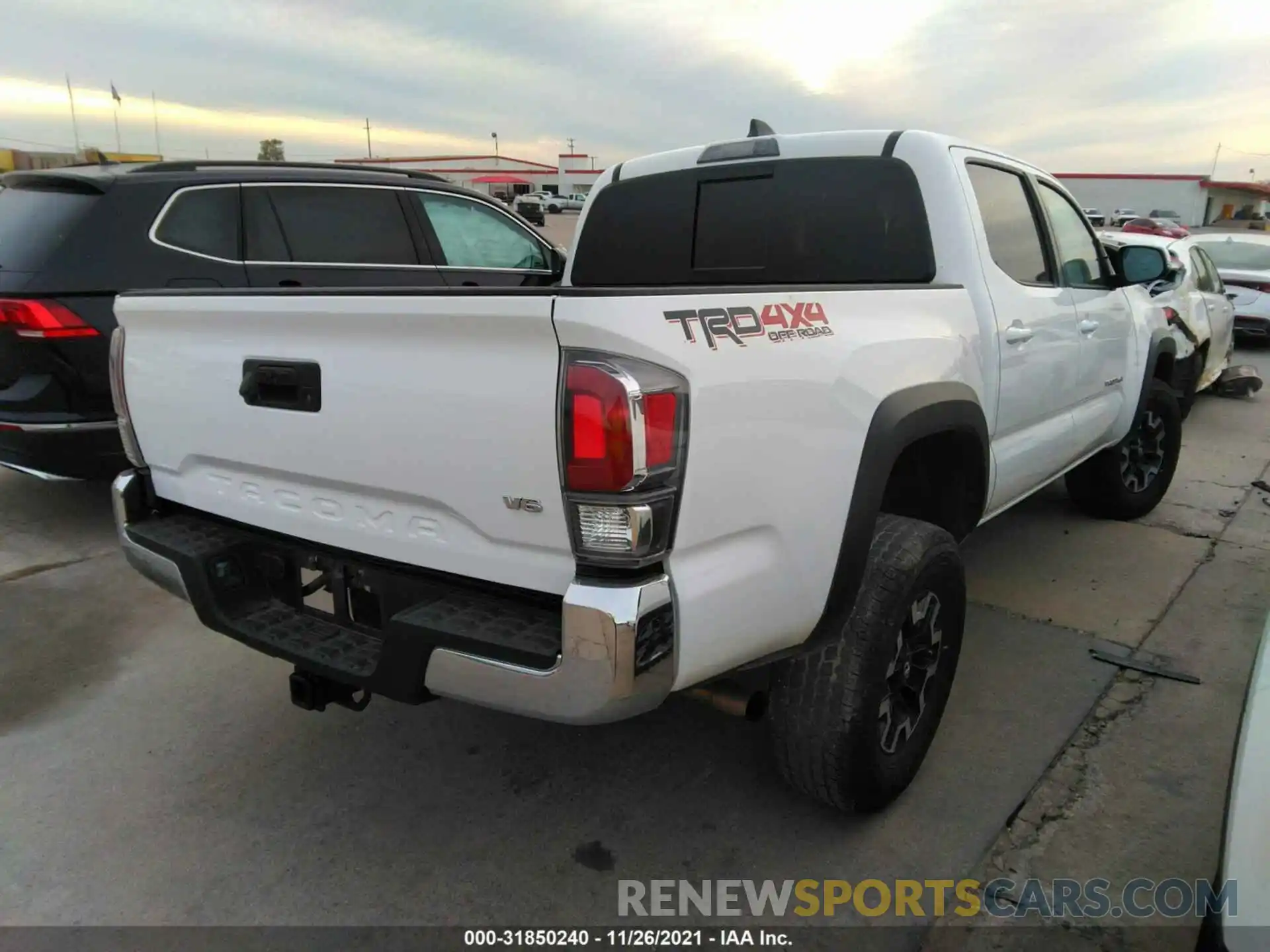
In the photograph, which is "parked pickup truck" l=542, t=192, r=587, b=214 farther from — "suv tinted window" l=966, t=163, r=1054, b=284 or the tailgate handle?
the tailgate handle

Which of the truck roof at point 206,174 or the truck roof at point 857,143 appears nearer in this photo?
the truck roof at point 857,143

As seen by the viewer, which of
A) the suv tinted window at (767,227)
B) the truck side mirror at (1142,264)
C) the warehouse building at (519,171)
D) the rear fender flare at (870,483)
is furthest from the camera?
the warehouse building at (519,171)

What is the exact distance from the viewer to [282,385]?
2215 millimetres

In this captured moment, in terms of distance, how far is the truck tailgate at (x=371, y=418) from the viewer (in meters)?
1.83

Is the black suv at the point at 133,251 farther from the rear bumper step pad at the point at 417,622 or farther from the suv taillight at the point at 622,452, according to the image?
the suv taillight at the point at 622,452

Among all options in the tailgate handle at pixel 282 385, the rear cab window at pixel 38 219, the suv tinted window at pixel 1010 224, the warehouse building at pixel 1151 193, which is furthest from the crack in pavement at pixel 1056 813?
the warehouse building at pixel 1151 193

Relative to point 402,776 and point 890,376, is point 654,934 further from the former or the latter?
point 890,376

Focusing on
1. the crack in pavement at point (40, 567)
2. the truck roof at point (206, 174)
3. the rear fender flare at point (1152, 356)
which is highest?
the truck roof at point (206, 174)

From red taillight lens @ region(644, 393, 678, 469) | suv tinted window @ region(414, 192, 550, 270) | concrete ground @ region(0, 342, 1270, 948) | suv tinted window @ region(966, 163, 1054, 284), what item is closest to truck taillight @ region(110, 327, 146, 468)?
concrete ground @ region(0, 342, 1270, 948)

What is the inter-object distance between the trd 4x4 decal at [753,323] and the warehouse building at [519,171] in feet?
247

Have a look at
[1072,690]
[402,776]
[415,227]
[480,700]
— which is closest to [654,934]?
[480,700]

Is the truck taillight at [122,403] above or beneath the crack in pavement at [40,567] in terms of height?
above

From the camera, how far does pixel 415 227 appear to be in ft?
19.4

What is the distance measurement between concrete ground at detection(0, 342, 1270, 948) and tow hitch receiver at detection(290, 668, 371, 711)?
454 millimetres
